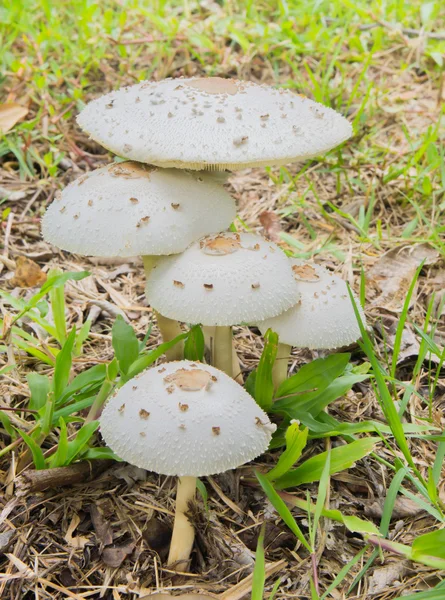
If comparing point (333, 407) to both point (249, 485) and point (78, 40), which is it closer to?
point (249, 485)

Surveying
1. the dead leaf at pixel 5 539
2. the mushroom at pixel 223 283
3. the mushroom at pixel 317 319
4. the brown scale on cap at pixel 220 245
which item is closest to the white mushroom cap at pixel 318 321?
the mushroom at pixel 317 319

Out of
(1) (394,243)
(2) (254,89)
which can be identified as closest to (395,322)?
(1) (394,243)

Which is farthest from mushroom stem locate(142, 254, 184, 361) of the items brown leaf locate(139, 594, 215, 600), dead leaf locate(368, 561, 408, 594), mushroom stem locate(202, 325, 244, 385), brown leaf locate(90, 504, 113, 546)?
Answer: dead leaf locate(368, 561, 408, 594)

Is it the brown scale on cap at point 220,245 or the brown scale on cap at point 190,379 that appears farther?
the brown scale on cap at point 220,245

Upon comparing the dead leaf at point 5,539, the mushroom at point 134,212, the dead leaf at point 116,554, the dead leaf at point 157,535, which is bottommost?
the dead leaf at point 157,535

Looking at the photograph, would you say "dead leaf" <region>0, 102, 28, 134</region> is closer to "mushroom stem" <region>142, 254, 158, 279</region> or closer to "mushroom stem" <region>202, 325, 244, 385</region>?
"mushroom stem" <region>142, 254, 158, 279</region>

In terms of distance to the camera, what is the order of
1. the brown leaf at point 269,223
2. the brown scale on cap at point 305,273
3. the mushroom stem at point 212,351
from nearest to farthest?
the brown scale on cap at point 305,273 → the mushroom stem at point 212,351 → the brown leaf at point 269,223

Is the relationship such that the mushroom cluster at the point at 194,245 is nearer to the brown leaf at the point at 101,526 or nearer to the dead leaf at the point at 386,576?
the brown leaf at the point at 101,526

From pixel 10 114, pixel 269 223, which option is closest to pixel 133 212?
pixel 269 223
